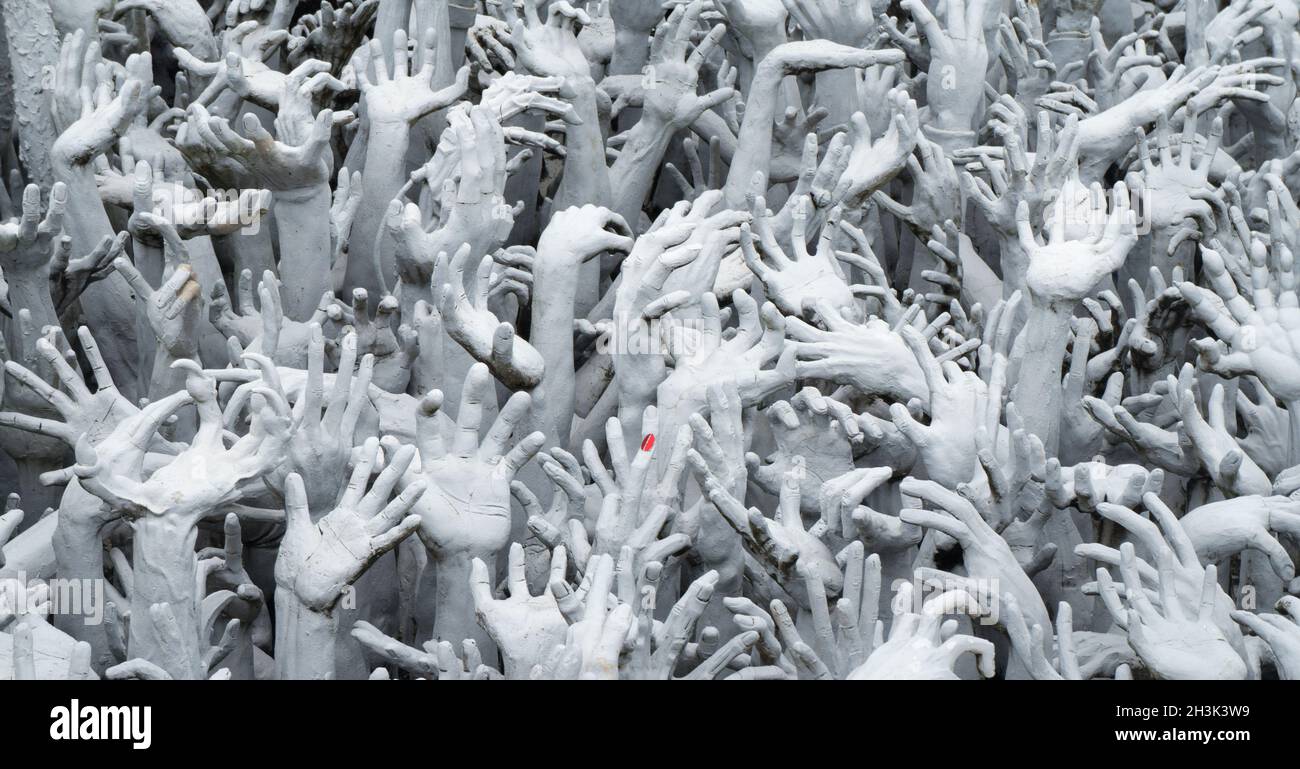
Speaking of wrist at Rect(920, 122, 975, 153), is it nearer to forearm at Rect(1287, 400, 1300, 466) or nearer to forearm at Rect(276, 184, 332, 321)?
forearm at Rect(1287, 400, 1300, 466)

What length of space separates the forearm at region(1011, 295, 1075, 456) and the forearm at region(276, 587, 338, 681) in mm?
1353

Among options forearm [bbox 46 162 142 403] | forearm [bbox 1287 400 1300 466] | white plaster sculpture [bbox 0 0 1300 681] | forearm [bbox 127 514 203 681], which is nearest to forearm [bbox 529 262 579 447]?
white plaster sculpture [bbox 0 0 1300 681]

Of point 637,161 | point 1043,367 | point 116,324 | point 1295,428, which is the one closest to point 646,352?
point 1043,367

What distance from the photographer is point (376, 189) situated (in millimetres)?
3523

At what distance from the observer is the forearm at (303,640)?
247 cm

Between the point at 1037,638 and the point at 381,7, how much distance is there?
7.93 feet

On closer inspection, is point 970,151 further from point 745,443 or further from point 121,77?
point 121,77

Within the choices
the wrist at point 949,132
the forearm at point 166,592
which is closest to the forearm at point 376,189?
the forearm at point 166,592

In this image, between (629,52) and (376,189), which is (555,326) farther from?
(629,52)

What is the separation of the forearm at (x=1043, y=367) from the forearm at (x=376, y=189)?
1436 mm

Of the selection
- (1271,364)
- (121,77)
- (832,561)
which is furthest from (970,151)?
(121,77)

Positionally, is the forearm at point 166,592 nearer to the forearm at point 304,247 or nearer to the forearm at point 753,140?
the forearm at point 304,247

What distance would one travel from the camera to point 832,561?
2621 millimetres

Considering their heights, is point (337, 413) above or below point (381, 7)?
below
